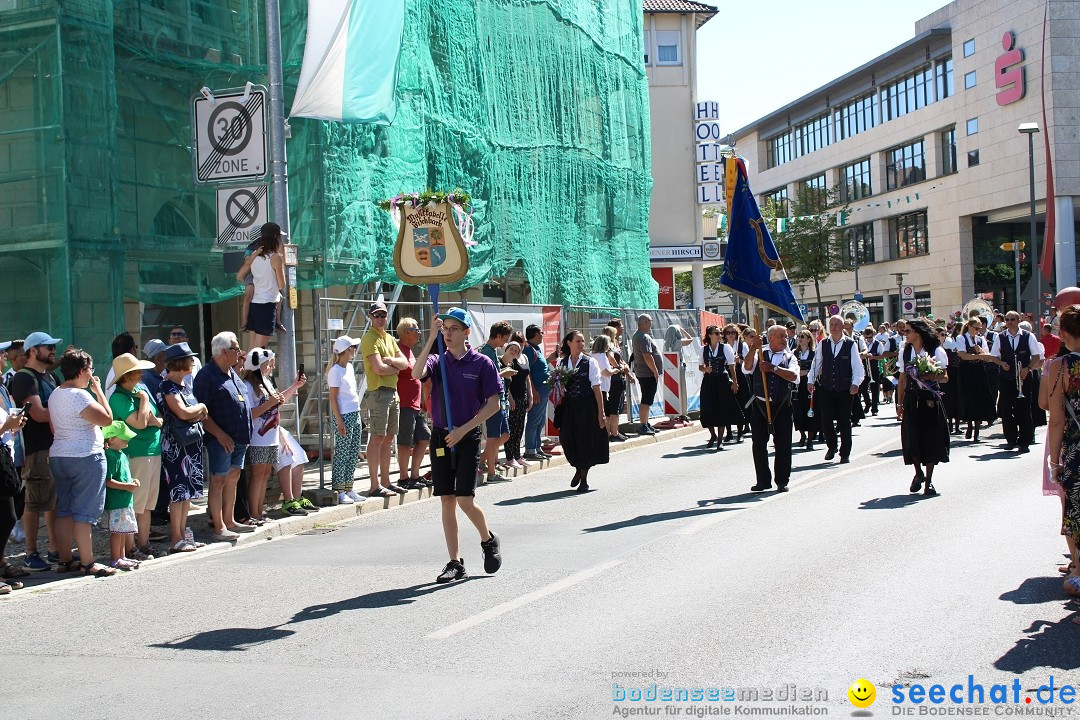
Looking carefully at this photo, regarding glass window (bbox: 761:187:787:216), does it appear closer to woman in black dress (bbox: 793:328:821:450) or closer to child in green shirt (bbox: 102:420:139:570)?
woman in black dress (bbox: 793:328:821:450)

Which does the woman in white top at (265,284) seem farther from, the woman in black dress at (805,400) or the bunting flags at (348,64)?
the woman in black dress at (805,400)

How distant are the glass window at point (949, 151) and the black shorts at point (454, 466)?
55.5m

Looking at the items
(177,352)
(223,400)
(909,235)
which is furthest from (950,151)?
(177,352)

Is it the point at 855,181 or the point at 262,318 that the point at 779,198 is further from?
the point at 262,318

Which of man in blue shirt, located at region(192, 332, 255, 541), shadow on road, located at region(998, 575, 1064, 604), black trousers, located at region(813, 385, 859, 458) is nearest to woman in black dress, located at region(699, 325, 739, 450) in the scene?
black trousers, located at region(813, 385, 859, 458)

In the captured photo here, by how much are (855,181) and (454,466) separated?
65063mm

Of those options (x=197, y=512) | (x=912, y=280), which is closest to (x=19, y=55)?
(x=197, y=512)

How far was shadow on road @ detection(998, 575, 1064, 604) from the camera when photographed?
725cm

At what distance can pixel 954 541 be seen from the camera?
366 inches

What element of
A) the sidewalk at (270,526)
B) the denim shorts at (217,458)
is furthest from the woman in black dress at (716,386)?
the denim shorts at (217,458)

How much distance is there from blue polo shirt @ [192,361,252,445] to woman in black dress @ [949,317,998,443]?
463 inches

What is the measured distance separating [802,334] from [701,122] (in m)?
23.8

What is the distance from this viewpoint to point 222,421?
10500mm

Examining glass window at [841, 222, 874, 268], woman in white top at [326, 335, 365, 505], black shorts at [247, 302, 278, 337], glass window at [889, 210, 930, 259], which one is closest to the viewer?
black shorts at [247, 302, 278, 337]
